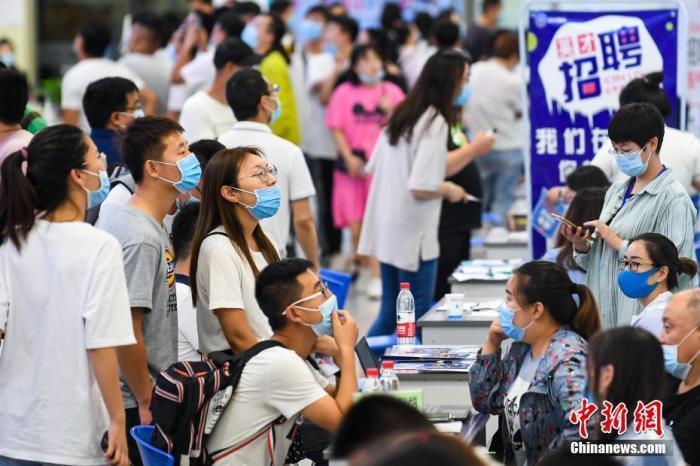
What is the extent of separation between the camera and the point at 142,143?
417 centimetres

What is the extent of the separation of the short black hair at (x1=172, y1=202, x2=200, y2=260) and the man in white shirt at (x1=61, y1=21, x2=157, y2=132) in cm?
269

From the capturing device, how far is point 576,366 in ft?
12.4

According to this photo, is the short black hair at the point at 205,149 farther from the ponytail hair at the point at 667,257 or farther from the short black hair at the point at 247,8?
the short black hair at the point at 247,8

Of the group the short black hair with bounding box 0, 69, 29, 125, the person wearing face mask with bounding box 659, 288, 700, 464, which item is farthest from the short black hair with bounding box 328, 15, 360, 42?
the person wearing face mask with bounding box 659, 288, 700, 464

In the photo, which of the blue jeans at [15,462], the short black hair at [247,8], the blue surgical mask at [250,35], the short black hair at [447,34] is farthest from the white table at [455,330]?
the short black hair at [247,8]

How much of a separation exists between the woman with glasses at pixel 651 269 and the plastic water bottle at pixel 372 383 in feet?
3.37

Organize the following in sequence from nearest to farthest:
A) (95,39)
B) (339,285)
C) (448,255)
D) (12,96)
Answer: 1. (12,96)
2. (339,285)
3. (448,255)
4. (95,39)

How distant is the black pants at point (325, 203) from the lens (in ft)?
32.2

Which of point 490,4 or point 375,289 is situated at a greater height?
point 490,4

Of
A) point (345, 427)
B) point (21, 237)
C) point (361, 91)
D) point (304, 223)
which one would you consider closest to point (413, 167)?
point (304, 223)

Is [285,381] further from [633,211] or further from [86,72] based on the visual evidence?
[86,72]

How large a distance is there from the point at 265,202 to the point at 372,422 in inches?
90.9

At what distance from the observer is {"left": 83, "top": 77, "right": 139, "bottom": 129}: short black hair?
5.56 metres

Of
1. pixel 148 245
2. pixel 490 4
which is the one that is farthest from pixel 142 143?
pixel 490 4
